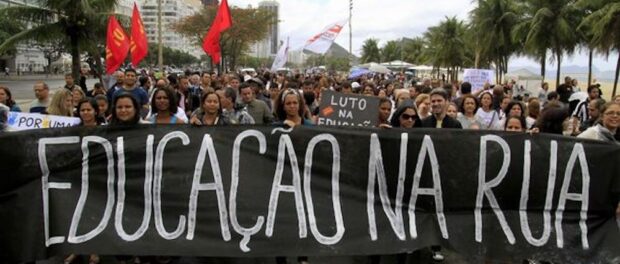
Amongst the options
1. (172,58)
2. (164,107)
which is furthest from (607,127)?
(172,58)

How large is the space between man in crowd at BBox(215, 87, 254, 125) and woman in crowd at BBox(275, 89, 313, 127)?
76 cm

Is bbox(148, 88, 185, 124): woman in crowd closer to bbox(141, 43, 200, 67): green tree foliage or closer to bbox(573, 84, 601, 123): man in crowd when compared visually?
bbox(573, 84, 601, 123): man in crowd

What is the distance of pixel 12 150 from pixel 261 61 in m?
127

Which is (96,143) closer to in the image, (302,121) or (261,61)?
(302,121)

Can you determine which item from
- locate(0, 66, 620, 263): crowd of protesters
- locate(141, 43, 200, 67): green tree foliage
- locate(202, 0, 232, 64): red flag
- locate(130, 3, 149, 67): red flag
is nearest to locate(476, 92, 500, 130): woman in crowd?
locate(0, 66, 620, 263): crowd of protesters

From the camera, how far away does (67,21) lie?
46.8 feet

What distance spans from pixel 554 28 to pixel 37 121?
91.2 ft

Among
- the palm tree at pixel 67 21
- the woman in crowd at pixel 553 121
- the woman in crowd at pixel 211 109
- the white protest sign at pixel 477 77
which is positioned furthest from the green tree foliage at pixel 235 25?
the woman in crowd at pixel 553 121

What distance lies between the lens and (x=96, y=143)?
392 cm

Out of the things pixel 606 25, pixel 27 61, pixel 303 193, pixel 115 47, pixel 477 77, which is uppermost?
pixel 27 61

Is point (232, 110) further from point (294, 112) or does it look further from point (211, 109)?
point (294, 112)

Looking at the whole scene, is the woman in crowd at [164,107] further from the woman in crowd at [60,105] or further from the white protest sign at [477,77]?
the white protest sign at [477,77]

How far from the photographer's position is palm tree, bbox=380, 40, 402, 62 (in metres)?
88.3

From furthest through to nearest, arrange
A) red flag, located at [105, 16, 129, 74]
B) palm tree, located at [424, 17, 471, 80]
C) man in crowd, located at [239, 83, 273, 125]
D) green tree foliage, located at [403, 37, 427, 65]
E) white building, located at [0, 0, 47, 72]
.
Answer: white building, located at [0, 0, 47, 72], green tree foliage, located at [403, 37, 427, 65], palm tree, located at [424, 17, 471, 80], red flag, located at [105, 16, 129, 74], man in crowd, located at [239, 83, 273, 125]
